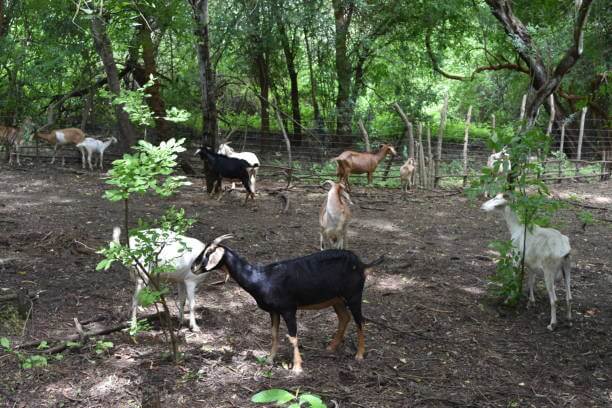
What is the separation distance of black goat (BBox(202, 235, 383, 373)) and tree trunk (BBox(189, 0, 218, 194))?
21.6 ft

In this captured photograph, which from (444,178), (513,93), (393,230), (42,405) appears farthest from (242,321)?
(513,93)

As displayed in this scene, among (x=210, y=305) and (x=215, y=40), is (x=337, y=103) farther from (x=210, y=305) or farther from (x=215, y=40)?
(x=210, y=305)

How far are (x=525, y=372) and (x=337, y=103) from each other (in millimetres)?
13560

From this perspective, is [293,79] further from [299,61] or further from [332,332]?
[332,332]

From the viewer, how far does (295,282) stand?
4.86m

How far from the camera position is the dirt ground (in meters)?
4.52

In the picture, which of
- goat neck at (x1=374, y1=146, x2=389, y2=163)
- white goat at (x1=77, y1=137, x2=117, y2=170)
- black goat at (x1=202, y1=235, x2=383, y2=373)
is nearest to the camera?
black goat at (x1=202, y1=235, x2=383, y2=373)

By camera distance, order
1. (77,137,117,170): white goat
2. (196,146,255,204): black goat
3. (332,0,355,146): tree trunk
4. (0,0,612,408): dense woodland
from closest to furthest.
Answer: (0,0,612,408): dense woodland, (196,146,255,204): black goat, (77,137,117,170): white goat, (332,0,355,146): tree trunk

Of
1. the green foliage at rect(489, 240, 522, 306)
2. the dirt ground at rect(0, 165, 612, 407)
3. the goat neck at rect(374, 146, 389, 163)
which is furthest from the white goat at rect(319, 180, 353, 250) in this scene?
the goat neck at rect(374, 146, 389, 163)

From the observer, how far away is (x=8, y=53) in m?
13.2

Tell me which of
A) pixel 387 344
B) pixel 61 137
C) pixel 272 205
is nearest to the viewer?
pixel 387 344

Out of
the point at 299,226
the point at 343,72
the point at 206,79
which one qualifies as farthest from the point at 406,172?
the point at 343,72

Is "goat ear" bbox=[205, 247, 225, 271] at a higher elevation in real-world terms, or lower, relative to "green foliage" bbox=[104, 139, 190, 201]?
lower

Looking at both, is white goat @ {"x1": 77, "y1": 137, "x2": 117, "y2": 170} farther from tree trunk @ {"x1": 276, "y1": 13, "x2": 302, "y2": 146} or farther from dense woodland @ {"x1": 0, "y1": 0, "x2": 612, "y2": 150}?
tree trunk @ {"x1": 276, "y1": 13, "x2": 302, "y2": 146}
